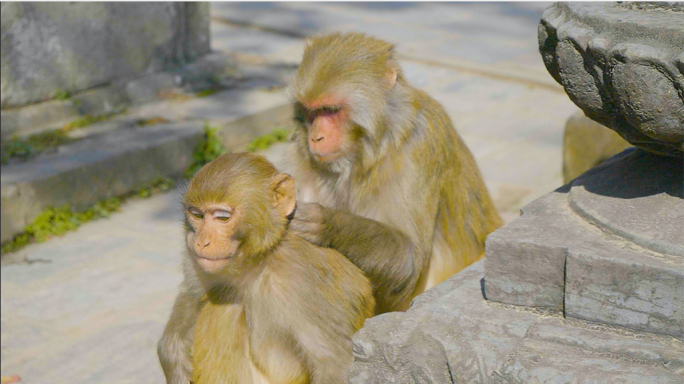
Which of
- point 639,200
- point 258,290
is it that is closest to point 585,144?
point 639,200

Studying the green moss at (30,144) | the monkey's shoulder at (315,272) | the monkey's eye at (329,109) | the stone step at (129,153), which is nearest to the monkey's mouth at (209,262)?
the monkey's shoulder at (315,272)

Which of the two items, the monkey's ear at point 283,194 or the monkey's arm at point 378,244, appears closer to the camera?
the monkey's ear at point 283,194

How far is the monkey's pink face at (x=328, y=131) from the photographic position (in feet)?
12.1

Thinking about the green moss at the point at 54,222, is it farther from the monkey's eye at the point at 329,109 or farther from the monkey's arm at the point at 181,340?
the monkey's eye at the point at 329,109

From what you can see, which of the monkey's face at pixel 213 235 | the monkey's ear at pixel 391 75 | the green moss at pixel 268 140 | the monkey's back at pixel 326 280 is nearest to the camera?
the monkey's face at pixel 213 235

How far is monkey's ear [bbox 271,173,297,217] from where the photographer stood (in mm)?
3120

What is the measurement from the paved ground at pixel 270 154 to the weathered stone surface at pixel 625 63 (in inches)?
103

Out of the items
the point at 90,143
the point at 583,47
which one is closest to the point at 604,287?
the point at 583,47

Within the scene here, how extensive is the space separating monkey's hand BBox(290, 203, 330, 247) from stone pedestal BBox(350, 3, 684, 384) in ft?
2.29

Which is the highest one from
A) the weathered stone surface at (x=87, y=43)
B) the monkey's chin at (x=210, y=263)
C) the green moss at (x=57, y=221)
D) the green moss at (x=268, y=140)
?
the monkey's chin at (x=210, y=263)

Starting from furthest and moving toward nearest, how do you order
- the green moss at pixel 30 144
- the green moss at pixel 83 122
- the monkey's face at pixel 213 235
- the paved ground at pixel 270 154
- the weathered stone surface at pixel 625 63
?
1. the green moss at pixel 83 122
2. the green moss at pixel 30 144
3. the paved ground at pixel 270 154
4. the monkey's face at pixel 213 235
5. the weathered stone surface at pixel 625 63

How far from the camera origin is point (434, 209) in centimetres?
384

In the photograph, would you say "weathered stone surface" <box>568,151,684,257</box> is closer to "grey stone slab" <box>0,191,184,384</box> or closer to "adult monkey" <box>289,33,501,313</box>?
"adult monkey" <box>289,33,501,313</box>

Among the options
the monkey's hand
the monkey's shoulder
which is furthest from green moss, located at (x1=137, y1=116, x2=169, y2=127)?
the monkey's shoulder
